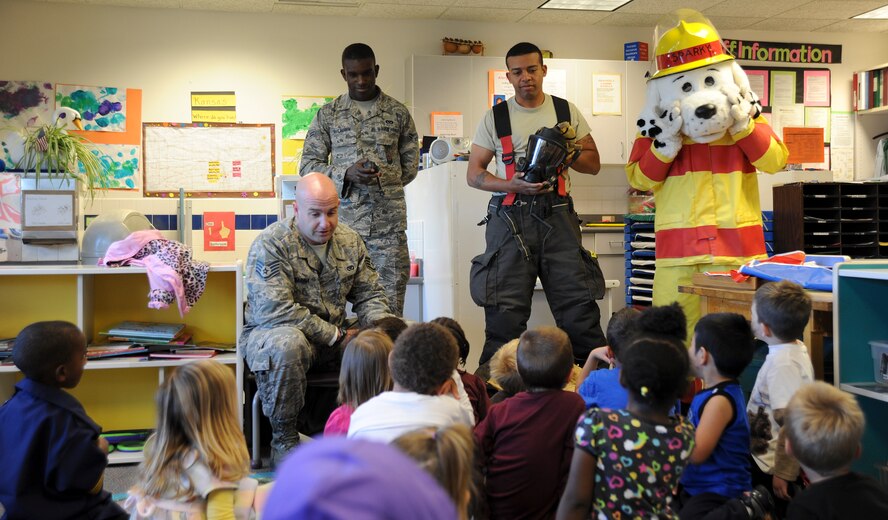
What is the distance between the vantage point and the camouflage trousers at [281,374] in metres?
2.96

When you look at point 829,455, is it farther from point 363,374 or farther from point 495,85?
point 495,85

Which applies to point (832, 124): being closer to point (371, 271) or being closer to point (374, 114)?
point (374, 114)

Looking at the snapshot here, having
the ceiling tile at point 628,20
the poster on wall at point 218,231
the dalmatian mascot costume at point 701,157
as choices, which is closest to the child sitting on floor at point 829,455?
the dalmatian mascot costume at point 701,157

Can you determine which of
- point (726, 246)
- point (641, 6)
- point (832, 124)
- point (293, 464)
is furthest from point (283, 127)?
point (293, 464)

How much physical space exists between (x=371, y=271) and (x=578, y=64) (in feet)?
12.5

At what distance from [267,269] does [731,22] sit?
5.26m

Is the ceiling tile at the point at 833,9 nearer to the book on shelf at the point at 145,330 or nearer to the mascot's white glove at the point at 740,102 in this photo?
the mascot's white glove at the point at 740,102

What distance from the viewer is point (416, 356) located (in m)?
1.85

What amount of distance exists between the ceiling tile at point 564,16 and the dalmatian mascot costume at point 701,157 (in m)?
3.29

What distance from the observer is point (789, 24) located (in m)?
6.95

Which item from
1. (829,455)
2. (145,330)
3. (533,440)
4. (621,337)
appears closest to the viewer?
(829,455)

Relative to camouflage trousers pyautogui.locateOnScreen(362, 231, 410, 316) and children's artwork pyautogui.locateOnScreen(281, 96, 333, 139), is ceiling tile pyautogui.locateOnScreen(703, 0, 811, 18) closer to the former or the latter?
children's artwork pyautogui.locateOnScreen(281, 96, 333, 139)

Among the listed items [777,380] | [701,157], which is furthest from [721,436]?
[701,157]

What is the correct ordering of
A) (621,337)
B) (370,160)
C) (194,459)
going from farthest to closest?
(370,160) < (621,337) < (194,459)
